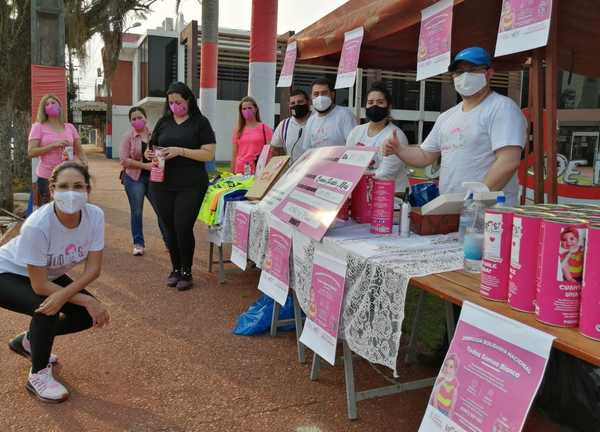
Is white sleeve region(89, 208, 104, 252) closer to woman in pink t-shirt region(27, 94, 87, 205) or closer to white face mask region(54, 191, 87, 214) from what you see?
white face mask region(54, 191, 87, 214)

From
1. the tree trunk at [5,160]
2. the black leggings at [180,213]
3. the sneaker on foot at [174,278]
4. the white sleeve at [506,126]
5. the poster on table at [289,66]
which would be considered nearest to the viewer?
the white sleeve at [506,126]

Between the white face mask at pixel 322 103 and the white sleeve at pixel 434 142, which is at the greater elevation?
the white face mask at pixel 322 103

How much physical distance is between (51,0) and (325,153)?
5.70 m

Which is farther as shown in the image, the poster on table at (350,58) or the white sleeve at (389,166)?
the poster on table at (350,58)

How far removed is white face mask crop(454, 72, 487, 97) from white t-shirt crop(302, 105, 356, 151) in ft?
5.44

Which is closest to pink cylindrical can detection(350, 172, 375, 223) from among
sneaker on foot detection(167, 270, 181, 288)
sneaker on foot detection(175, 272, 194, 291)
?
sneaker on foot detection(175, 272, 194, 291)

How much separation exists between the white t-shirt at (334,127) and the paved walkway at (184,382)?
154cm

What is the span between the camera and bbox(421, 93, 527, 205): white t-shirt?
2.60 meters

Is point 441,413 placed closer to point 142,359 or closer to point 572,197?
point 142,359

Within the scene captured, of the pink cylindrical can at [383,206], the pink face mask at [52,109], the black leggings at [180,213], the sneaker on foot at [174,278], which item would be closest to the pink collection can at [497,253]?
the pink cylindrical can at [383,206]

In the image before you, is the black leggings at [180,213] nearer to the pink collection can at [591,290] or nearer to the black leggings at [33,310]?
the black leggings at [33,310]

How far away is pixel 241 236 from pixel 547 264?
265cm

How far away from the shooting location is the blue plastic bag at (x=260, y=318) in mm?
3756

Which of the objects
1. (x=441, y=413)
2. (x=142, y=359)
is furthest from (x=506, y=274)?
(x=142, y=359)
